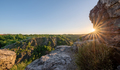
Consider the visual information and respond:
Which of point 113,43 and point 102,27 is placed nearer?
point 113,43

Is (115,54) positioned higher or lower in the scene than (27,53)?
higher

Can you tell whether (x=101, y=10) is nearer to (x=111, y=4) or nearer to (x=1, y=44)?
(x=111, y=4)

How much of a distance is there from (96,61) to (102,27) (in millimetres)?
2594

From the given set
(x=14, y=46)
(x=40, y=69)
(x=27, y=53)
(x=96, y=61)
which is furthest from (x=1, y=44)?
(x=96, y=61)

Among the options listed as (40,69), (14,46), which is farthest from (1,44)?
(40,69)

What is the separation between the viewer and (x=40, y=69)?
4.32 meters

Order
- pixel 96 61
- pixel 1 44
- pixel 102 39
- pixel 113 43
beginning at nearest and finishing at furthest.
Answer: pixel 96 61
pixel 113 43
pixel 102 39
pixel 1 44

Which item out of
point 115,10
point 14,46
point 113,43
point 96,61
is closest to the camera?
point 96,61

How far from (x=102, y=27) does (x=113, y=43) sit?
1267 millimetres

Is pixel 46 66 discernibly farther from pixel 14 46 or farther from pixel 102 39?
pixel 14 46

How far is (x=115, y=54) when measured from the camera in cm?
295

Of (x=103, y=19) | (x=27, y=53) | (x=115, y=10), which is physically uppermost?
(x=115, y=10)

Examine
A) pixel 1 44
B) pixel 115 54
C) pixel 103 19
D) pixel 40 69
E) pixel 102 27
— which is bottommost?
pixel 1 44

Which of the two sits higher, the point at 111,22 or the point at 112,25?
the point at 111,22
